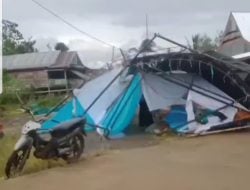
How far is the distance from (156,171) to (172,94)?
7.16 metres

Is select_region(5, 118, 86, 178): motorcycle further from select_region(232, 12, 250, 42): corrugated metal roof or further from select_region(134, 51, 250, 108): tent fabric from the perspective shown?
select_region(232, 12, 250, 42): corrugated metal roof

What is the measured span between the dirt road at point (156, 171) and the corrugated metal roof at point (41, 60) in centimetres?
2867

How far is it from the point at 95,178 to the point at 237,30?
22056 mm

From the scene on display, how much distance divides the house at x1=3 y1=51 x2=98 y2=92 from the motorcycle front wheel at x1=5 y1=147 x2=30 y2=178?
2740 cm

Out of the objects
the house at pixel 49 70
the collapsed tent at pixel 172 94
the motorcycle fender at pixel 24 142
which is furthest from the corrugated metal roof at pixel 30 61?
the motorcycle fender at pixel 24 142

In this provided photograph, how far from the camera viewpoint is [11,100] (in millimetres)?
32281

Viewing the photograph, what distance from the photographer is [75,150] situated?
383 inches

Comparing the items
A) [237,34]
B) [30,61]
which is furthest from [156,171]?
[30,61]

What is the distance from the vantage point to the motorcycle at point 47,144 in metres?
8.80

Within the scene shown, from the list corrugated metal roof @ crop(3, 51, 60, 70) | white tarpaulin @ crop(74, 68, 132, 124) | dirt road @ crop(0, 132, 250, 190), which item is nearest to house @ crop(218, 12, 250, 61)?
white tarpaulin @ crop(74, 68, 132, 124)

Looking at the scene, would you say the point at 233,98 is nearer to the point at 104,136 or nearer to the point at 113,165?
the point at 104,136

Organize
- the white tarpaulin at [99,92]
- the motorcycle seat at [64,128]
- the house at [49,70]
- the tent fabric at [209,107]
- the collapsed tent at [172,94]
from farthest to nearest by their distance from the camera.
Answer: the house at [49,70]
the white tarpaulin at [99,92]
the collapsed tent at [172,94]
the tent fabric at [209,107]
the motorcycle seat at [64,128]

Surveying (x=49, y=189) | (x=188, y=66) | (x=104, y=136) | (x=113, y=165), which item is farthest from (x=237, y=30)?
(x=49, y=189)

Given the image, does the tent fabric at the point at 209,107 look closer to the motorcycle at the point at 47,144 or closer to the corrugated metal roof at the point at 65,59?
the motorcycle at the point at 47,144
